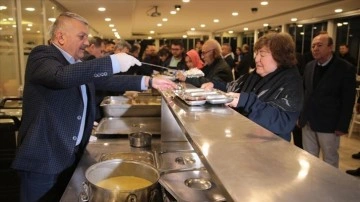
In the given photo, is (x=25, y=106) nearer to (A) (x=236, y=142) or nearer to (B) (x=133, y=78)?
(B) (x=133, y=78)

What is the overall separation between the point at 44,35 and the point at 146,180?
181 inches

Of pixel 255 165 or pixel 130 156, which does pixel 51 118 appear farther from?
pixel 255 165

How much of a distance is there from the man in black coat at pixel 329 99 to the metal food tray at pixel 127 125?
54.1 inches

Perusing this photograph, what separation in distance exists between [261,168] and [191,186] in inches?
22.3

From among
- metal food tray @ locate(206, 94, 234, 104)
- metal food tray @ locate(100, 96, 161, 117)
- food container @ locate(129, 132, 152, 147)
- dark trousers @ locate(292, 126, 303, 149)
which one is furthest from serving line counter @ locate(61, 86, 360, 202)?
dark trousers @ locate(292, 126, 303, 149)

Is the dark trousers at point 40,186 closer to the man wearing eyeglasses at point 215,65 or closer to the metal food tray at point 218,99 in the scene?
the metal food tray at point 218,99

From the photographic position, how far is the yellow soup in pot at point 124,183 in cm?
104

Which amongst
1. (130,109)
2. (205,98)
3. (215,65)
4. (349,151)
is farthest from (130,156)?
(349,151)

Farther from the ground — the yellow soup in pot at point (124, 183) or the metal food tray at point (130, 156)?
the yellow soup in pot at point (124, 183)

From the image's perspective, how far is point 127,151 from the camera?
164 centimetres

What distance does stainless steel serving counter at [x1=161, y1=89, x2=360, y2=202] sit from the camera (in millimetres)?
516

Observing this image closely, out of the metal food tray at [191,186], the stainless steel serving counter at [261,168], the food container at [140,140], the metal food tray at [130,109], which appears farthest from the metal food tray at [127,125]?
the stainless steel serving counter at [261,168]

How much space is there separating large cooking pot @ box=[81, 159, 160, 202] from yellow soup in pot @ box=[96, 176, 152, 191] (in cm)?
1

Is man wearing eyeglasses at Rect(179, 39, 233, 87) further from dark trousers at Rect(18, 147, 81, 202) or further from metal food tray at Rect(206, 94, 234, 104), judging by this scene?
dark trousers at Rect(18, 147, 81, 202)
